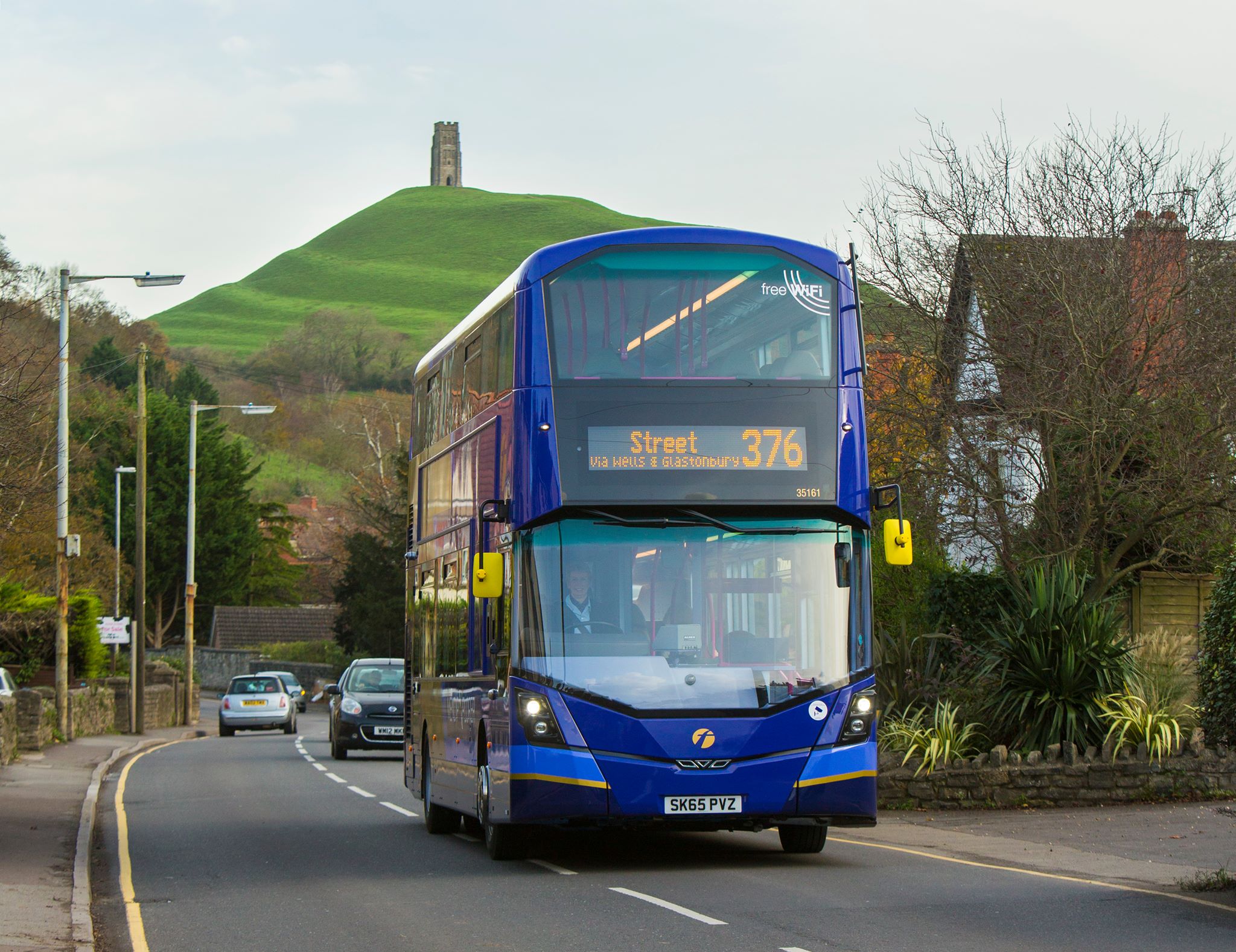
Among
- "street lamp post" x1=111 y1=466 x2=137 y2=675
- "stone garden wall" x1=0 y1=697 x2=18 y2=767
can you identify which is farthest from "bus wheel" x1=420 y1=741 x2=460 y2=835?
"street lamp post" x1=111 y1=466 x2=137 y2=675

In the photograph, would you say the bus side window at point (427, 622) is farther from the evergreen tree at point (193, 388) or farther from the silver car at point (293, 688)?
the evergreen tree at point (193, 388)

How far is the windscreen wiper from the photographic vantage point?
12.3 m

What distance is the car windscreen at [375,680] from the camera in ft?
96.6

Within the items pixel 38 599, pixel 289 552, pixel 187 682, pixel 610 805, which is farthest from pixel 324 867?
pixel 289 552

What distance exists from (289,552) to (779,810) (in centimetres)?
8901

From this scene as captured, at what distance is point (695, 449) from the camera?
1240 centimetres

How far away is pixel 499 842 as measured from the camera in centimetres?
1356

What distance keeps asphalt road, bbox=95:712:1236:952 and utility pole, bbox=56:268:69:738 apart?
11.8 metres

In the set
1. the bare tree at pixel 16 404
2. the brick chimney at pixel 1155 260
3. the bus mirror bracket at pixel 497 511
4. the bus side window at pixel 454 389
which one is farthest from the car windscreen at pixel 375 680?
the bus mirror bracket at pixel 497 511

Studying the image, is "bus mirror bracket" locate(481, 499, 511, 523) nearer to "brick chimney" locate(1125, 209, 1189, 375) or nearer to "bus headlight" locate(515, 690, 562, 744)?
"bus headlight" locate(515, 690, 562, 744)

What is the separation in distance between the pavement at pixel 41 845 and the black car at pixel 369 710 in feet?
13.2

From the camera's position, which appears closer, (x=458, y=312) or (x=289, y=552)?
(x=289, y=552)

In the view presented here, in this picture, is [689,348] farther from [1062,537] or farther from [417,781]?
[1062,537]

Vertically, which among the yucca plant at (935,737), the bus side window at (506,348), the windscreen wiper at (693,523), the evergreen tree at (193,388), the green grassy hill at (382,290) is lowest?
the yucca plant at (935,737)
